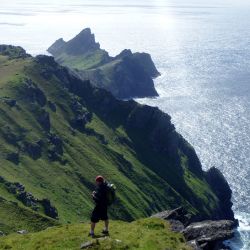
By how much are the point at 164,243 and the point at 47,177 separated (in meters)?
158

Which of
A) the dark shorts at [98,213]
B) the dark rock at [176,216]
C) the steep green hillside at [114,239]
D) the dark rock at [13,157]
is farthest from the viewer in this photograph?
the dark rock at [13,157]

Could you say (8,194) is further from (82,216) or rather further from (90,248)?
(90,248)

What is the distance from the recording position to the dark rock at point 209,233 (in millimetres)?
40428

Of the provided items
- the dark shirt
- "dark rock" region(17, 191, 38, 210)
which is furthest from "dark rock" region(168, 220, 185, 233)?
"dark rock" region(17, 191, 38, 210)

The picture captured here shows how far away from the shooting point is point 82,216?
172500mm

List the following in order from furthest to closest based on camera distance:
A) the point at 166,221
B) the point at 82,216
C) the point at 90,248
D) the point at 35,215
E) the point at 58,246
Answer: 1. the point at 82,216
2. the point at 35,215
3. the point at 166,221
4. the point at 58,246
5. the point at 90,248

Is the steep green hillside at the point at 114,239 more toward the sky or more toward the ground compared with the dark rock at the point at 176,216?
more toward the sky

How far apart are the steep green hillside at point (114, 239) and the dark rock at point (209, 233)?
4.66 ft

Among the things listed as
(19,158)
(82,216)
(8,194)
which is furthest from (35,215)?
(19,158)

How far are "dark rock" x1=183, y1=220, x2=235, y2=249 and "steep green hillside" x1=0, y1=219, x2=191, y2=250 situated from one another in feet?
4.66

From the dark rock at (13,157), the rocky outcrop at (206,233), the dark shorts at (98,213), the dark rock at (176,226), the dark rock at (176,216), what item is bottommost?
the dark rock at (13,157)

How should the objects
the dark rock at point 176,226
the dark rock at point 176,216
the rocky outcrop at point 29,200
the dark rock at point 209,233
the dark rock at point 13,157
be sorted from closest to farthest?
the dark rock at point 209,233
the dark rock at point 176,226
the dark rock at point 176,216
the rocky outcrop at point 29,200
the dark rock at point 13,157

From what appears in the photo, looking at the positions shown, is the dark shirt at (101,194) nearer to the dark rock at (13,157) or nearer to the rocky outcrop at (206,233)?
the rocky outcrop at (206,233)

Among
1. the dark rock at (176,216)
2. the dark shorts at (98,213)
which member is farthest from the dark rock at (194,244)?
the dark shorts at (98,213)
